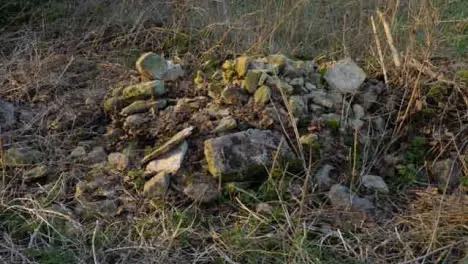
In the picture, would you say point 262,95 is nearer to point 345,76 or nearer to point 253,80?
point 253,80

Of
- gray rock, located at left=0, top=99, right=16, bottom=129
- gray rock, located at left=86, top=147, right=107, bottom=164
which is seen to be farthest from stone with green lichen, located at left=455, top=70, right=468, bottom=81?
gray rock, located at left=0, top=99, right=16, bottom=129

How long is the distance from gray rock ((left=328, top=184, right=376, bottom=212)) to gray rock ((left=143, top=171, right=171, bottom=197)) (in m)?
0.75

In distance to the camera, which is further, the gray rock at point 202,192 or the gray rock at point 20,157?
the gray rock at point 20,157

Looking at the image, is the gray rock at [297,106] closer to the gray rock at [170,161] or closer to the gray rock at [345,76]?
the gray rock at [345,76]

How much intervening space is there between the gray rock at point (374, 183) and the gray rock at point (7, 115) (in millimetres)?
1958

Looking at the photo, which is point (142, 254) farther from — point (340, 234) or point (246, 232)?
point (340, 234)

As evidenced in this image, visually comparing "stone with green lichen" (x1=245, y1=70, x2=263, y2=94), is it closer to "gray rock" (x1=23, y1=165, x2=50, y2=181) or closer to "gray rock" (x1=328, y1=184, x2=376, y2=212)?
"gray rock" (x1=328, y1=184, x2=376, y2=212)

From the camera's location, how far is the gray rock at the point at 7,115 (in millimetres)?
3161

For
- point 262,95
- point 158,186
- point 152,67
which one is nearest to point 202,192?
point 158,186

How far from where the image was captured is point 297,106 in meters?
2.89

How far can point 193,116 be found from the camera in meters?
2.96

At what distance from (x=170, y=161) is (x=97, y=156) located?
0.45 metres

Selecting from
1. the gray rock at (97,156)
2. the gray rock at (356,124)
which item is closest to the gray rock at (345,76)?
the gray rock at (356,124)

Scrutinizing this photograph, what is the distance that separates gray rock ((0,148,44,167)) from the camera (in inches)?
111
